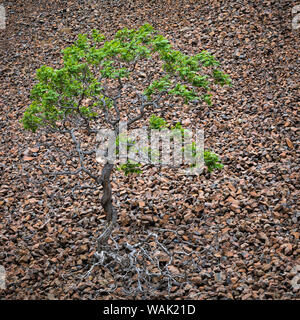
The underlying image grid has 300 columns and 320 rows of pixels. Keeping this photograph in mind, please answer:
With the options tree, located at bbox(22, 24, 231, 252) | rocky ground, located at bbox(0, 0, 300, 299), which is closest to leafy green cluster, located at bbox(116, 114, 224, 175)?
tree, located at bbox(22, 24, 231, 252)

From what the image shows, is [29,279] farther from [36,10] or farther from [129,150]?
[36,10]

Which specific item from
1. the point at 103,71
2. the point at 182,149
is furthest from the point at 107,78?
the point at 182,149

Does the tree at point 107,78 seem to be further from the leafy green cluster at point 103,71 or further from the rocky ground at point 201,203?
the rocky ground at point 201,203

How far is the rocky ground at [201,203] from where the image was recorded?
318 centimetres

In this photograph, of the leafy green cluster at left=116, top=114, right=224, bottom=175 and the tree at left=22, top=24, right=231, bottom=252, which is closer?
Answer: the leafy green cluster at left=116, top=114, right=224, bottom=175

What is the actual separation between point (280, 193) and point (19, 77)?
5.06 metres

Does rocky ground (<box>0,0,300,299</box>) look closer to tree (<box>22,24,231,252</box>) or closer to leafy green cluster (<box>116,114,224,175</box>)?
tree (<box>22,24,231,252</box>)

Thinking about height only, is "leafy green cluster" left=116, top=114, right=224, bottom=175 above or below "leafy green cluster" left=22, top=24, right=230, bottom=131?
below

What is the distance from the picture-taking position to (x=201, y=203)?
3918 mm

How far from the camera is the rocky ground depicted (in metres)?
3.18

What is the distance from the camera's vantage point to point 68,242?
371cm

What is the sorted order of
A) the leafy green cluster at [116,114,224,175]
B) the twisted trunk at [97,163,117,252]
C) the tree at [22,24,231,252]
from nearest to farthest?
the leafy green cluster at [116,114,224,175]
the tree at [22,24,231,252]
the twisted trunk at [97,163,117,252]

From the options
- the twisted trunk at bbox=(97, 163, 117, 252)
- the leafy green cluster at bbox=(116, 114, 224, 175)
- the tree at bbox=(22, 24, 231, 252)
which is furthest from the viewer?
the twisted trunk at bbox=(97, 163, 117, 252)

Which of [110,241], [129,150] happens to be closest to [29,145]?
[110,241]
